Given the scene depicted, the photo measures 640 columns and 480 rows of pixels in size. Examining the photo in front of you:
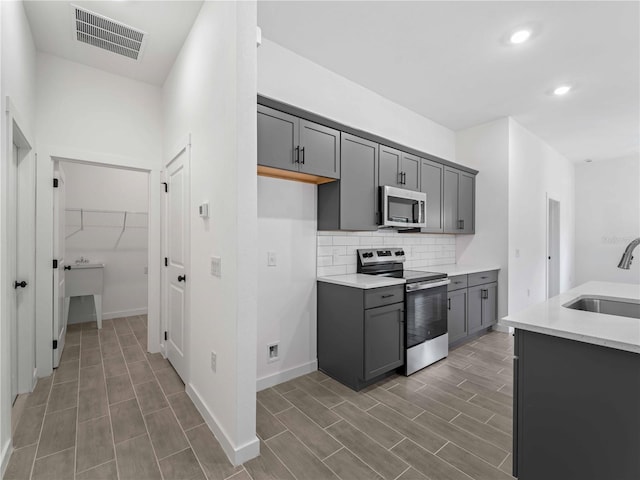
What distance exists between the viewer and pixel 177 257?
2.87 metres

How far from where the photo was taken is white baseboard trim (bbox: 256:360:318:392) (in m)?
2.60

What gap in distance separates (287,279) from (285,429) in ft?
3.79

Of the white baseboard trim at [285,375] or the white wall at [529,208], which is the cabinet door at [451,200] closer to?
the white wall at [529,208]

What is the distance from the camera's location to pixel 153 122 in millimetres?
3301

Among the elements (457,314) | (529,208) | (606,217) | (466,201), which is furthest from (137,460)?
(606,217)

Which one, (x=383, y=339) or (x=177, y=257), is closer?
(x=383, y=339)

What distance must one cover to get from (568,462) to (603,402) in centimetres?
31

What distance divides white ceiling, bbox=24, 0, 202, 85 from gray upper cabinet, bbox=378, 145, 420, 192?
2.01 meters

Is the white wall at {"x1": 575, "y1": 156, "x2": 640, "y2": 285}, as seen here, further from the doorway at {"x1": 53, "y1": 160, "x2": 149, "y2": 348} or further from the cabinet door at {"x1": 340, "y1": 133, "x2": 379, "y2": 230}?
the doorway at {"x1": 53, "y1": 160, "x2": 149, "y2": 348}

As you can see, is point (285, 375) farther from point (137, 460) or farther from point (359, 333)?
point (137, 460)

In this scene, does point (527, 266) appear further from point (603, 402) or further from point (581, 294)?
point (603, 402)

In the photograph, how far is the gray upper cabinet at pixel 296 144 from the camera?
228 cm

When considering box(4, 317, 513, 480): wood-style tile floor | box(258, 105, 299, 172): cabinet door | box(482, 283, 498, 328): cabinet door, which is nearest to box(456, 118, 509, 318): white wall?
box(482, 283, 498, 328): cabinet door

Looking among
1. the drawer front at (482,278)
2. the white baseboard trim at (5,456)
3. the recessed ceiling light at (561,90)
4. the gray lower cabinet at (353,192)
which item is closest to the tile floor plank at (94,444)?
the white baseboard trim at (5,456)
